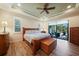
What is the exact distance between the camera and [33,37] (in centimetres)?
235

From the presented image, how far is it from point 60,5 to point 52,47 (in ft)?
3.55

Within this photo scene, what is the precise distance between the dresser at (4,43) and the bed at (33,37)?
17.9 inches

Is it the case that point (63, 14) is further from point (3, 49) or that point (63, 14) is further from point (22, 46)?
point (3, 49)

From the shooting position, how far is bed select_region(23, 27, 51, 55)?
→ 2.31 m

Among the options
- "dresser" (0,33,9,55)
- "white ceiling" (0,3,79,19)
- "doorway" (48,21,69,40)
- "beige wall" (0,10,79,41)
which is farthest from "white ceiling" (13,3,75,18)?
"dresser" (0,33,9,55)

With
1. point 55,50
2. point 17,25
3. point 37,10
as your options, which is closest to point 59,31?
Result: point 55,50

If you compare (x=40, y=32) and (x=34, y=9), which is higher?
(x=34, y=9)

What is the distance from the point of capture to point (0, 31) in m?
2.29

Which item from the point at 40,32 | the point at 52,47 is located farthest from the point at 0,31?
the point at 52,47

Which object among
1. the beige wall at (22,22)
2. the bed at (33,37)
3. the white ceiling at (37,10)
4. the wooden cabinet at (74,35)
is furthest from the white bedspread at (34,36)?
the wooden cabinet at (74,35)

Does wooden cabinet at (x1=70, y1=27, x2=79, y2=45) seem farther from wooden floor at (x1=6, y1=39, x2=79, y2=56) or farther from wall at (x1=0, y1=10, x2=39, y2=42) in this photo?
wall at (x1=0, y1=10, x2=39, y2=42)

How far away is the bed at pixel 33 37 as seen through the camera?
7.57 ft

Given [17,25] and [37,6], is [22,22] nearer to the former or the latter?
[17,25]

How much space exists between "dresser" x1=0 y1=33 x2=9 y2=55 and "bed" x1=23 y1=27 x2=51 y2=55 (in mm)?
456
